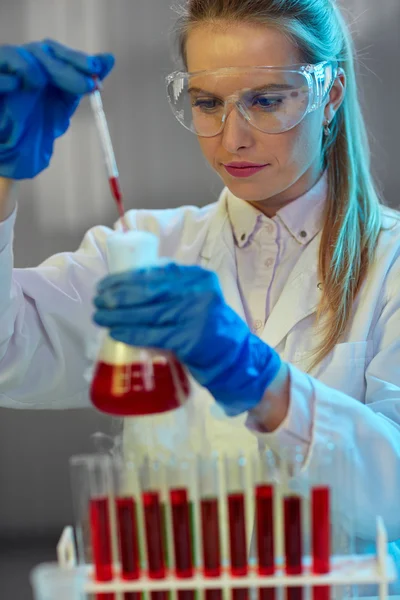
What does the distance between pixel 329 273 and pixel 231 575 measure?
88cm

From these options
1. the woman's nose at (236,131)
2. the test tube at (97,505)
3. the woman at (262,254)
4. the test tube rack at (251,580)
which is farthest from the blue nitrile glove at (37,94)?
the test tube rack at (251,580)

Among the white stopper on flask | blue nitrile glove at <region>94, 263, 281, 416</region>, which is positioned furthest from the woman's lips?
the white stopper on flask

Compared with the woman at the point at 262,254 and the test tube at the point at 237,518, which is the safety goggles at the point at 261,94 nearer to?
the woman at the point at 262,254

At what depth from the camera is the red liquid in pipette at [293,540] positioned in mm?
1054

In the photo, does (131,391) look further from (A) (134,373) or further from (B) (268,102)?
(B) (268,102)

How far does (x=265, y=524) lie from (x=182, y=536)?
0.11 metres

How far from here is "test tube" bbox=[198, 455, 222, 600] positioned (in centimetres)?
106

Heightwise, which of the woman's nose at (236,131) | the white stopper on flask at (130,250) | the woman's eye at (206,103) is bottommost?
the white stopper on flask at (130,250)

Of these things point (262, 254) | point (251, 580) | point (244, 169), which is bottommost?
point (251, 580)

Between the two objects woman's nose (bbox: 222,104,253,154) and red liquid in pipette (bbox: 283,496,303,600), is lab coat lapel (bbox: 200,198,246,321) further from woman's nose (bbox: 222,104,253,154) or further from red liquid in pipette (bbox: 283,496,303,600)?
red liquid in pipette (bbox: 283,496,303,600)

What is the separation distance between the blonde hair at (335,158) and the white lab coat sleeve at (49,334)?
517 millimetres

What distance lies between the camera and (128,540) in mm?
1065

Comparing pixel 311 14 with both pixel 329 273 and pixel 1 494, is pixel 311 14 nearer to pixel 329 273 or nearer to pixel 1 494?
pixel 329 273

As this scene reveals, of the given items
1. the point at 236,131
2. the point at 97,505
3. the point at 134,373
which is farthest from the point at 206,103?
the point at 97,505
